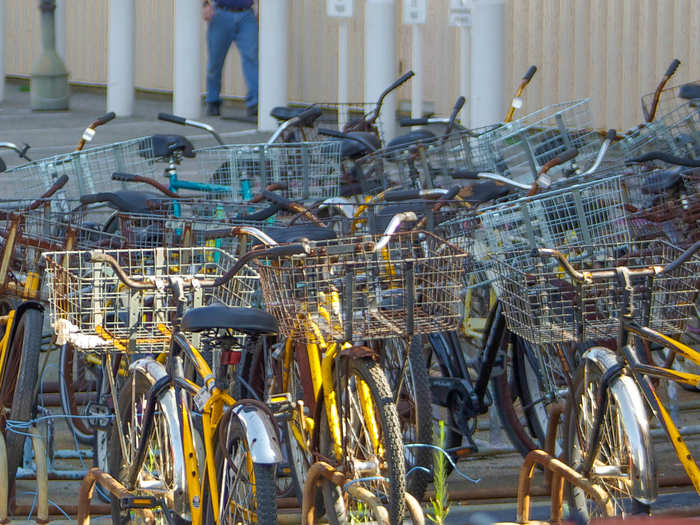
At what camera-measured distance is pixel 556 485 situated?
444cm

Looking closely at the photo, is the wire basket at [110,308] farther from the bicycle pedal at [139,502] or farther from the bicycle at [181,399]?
the bicycle pedal at [139,502]

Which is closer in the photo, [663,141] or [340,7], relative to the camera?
[663,141]

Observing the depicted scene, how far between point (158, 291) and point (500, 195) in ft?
7.69

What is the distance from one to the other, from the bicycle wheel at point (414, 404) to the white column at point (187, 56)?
9006mm

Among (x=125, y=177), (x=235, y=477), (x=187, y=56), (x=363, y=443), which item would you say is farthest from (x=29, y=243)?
(x=187, y=56)

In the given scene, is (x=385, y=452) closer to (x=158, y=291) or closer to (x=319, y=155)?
(x=158, y=291)

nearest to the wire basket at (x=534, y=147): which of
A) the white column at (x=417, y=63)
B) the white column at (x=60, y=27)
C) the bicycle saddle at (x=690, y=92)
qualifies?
the bicycle saddle at (x=690, y=92)

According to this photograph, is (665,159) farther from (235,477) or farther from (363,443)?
(235,477)

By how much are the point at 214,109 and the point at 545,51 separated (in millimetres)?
3909

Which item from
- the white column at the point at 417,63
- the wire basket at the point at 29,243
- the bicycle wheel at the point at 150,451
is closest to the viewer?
the bicycle wheel at the point at 150,451

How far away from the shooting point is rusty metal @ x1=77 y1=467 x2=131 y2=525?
4465 millimetres

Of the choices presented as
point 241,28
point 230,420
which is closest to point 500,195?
point 230,420

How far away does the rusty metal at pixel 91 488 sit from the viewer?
4.46 meters

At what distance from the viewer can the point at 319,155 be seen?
720 cm
